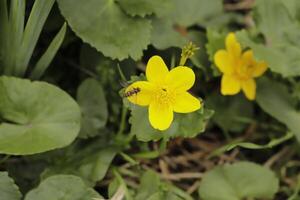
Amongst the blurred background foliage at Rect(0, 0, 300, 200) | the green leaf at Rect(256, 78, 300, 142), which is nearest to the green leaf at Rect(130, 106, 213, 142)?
the blurred background foliage at Rect(0, 0, 300, 200)

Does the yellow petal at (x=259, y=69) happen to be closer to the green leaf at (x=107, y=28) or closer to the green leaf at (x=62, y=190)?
the green leaf at (x=107, y=28)

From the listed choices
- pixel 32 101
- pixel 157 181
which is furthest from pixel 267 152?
pixel 32 101

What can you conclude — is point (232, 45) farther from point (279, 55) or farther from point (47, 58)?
point (47, 58)

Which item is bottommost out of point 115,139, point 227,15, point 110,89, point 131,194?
point 131,194

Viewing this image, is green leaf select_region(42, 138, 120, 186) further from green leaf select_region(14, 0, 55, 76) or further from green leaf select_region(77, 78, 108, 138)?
green leaf select_region(14, 0, 55, 76)

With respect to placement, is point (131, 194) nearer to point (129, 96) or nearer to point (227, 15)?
point (129, 96)

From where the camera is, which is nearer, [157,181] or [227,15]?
[157,181]

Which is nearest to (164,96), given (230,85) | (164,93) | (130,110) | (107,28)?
(164,93)
